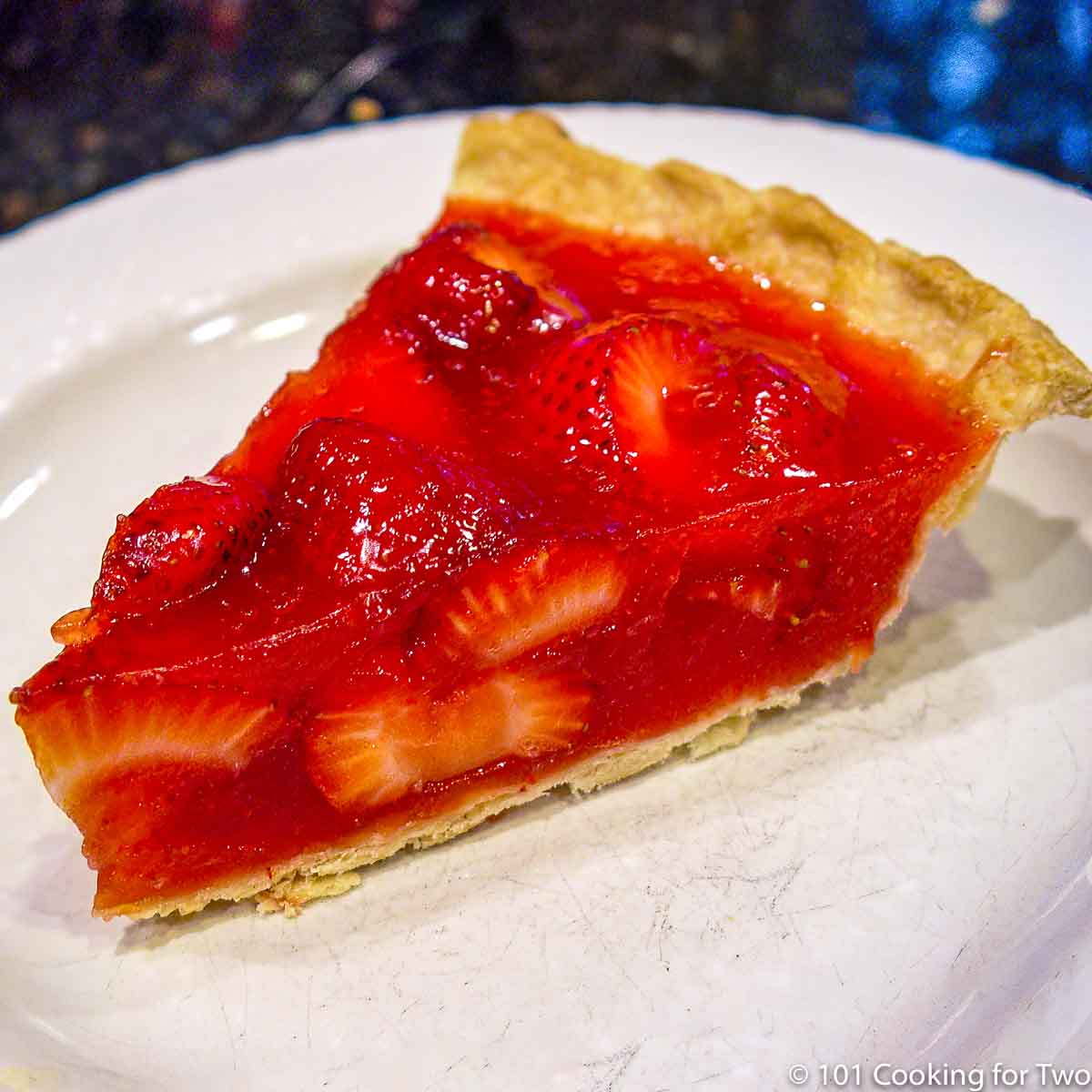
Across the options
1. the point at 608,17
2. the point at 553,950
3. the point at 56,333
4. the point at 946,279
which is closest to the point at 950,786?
→ the point at 553,950

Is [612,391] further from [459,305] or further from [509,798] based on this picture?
[509,798]

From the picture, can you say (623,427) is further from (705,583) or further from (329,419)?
(329,419)

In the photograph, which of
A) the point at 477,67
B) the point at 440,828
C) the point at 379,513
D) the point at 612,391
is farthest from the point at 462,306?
the point at 477,67

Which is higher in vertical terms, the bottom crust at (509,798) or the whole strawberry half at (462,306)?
the whole strawberry half at (462,306)

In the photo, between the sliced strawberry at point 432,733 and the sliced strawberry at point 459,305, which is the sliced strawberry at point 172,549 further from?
the sliced strawberry at point 459,305

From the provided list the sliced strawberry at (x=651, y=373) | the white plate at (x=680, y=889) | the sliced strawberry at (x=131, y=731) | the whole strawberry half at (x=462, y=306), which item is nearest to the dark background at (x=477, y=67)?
the white plate at (x=680, y=889)

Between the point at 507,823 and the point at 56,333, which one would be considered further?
the point at 56,333

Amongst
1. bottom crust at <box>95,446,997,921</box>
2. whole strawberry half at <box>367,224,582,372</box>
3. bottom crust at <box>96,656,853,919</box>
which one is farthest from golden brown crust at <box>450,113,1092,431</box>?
bottom crust at <box>96,656,853,919</box>
